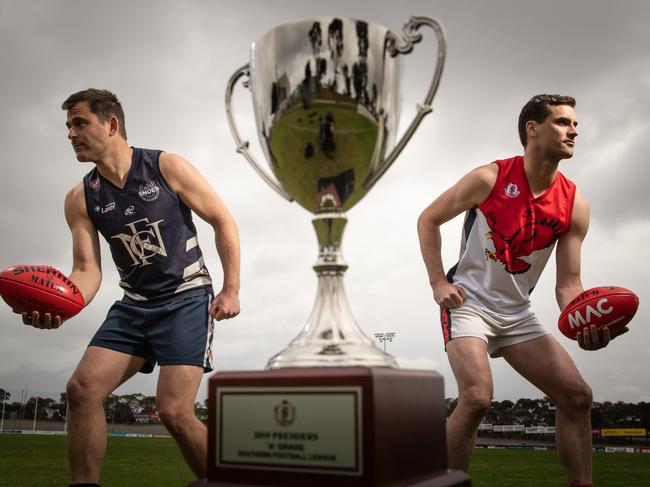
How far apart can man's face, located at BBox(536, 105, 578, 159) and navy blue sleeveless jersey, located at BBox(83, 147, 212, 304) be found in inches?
60.2

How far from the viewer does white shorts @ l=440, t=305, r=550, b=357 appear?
2430 millimetres

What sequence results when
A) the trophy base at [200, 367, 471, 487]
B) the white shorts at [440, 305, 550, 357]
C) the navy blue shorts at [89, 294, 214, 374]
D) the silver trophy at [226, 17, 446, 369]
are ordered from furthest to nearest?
the white shorts at [440, 305, 550, 357]
the navy blue shorts at [89, 294, 214, 374]
the silver trophy at [226, 17, 446, 369]
the trophy base at [200, 367, 471, 487]

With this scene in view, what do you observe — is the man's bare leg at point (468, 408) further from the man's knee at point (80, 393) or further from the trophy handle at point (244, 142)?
the man's knee at point (80, 393)

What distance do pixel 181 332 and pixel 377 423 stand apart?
1.19m

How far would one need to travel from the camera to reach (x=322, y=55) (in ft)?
5.33

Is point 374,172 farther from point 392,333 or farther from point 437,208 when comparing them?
point 392,333

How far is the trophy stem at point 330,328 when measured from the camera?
151 cm

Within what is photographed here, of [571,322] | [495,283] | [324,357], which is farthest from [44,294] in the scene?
[571,322]

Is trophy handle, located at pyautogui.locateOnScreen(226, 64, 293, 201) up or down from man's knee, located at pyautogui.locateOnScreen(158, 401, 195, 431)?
up

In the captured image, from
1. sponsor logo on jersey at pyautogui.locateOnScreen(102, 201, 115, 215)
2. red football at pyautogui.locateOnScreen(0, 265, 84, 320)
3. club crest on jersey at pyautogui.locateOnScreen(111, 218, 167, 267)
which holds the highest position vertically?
sponsor logo on jersey at pyautogui.locateOnScreen(102, 201, 115, 215)

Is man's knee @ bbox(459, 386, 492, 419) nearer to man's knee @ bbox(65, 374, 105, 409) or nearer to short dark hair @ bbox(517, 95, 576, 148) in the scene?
short dark hair @ bbox(517, 95, 576, 148)

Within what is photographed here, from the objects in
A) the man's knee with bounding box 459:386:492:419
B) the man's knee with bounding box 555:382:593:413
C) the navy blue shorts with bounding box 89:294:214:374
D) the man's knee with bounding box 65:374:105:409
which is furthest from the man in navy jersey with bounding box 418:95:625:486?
the man's knee with bounding box 65:374:105:409

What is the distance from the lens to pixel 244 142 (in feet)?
6.35

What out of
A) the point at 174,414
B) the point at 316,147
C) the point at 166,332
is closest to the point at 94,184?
the point at 166,332
